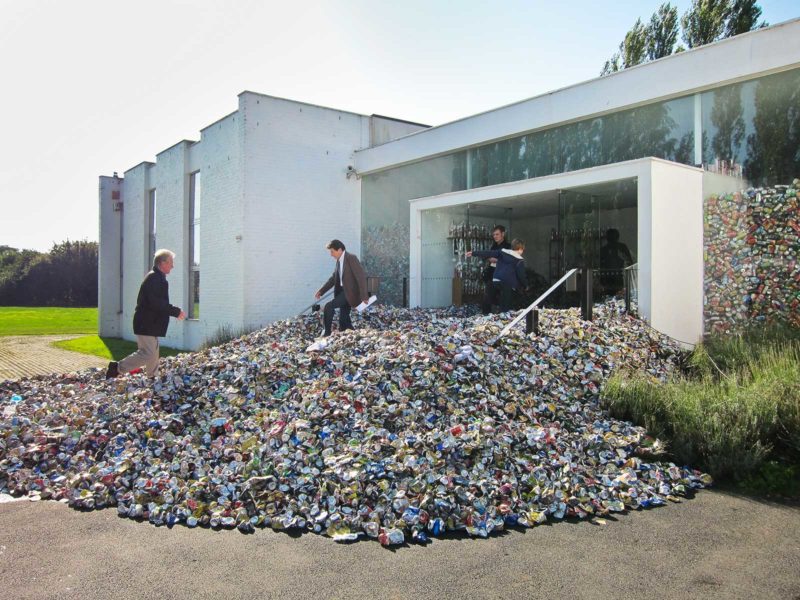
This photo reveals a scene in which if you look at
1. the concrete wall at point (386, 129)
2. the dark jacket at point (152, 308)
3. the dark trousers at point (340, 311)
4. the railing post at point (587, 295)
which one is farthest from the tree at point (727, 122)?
the concrete wall at point (386, 129)

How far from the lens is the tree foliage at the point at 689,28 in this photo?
26.6m

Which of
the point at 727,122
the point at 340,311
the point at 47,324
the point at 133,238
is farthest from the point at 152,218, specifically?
the point at 727,122

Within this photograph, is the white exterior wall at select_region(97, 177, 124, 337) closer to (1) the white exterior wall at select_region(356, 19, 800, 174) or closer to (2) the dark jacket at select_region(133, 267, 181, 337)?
(1) the white exterior wall at select_region(356, 19, 800, 174)

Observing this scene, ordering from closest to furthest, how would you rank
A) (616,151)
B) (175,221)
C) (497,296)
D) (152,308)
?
(152,308)
(616,151)
(497,296)
(175,221)

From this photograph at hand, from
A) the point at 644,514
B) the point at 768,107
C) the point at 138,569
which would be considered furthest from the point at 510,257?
the point at 138,569

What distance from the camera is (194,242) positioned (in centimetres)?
1897

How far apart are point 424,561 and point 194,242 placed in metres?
16.6

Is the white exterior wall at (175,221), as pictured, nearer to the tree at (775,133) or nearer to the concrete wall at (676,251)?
the concrete wall at (676,251)

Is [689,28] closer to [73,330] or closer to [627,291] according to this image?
[627,291]

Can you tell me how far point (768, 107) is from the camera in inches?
388

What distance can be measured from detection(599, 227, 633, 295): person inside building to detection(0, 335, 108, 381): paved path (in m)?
10.0

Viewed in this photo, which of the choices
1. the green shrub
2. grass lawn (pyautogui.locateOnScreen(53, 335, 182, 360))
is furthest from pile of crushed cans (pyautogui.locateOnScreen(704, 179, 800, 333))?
grass lawn (pyautogui.locateOnScreen(53, 335, 182, 360))

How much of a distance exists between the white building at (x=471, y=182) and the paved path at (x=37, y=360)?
3390mm

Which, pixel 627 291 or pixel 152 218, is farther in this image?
pixel 152 218
